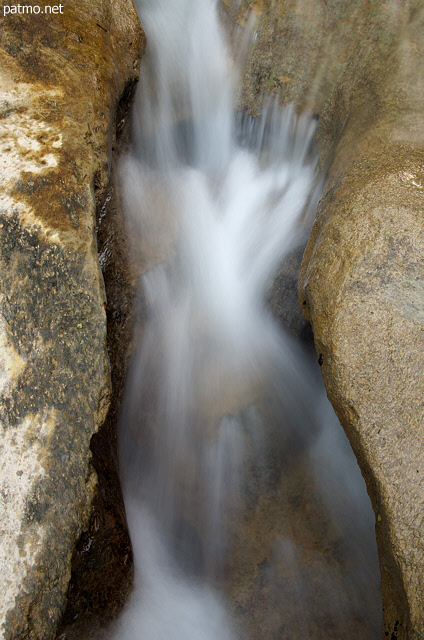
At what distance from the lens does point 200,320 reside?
A: 3506mm

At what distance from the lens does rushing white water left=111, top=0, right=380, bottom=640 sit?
2.91 m

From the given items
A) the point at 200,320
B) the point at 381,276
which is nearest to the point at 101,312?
the point at 200,320

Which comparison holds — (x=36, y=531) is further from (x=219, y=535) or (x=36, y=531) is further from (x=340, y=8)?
(x=340, y=8)

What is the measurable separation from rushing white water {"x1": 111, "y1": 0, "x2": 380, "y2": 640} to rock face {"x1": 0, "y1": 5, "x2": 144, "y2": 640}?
871mm

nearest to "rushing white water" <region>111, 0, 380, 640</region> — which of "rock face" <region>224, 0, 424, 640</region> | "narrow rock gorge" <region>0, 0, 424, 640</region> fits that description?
"narrow rock gorge" <region>0, 0, 424, 640</region>

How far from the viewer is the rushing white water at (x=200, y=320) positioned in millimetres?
2914

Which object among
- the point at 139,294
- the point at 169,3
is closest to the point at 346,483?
the point at 139,294

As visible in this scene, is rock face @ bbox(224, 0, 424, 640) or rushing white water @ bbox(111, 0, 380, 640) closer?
rock face @ bbox(224, 0, 424, 640)

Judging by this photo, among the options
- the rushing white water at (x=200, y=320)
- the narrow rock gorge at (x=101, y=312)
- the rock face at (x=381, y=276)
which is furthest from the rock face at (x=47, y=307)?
the rock face at (x=381, y=276)

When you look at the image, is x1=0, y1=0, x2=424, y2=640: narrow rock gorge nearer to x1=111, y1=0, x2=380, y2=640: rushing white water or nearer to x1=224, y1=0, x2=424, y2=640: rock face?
x1=224, y1=0, x2=424, y2=640: rock face

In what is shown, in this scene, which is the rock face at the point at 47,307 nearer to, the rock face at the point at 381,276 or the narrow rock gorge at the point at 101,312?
the narrow rock gorge at the point at 101,312

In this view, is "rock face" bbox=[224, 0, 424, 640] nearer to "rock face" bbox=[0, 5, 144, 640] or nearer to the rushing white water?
the rushing white water

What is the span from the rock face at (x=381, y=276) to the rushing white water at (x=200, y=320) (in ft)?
2.61

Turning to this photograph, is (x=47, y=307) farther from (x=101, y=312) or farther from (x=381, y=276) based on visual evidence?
(x=381, y=276)
